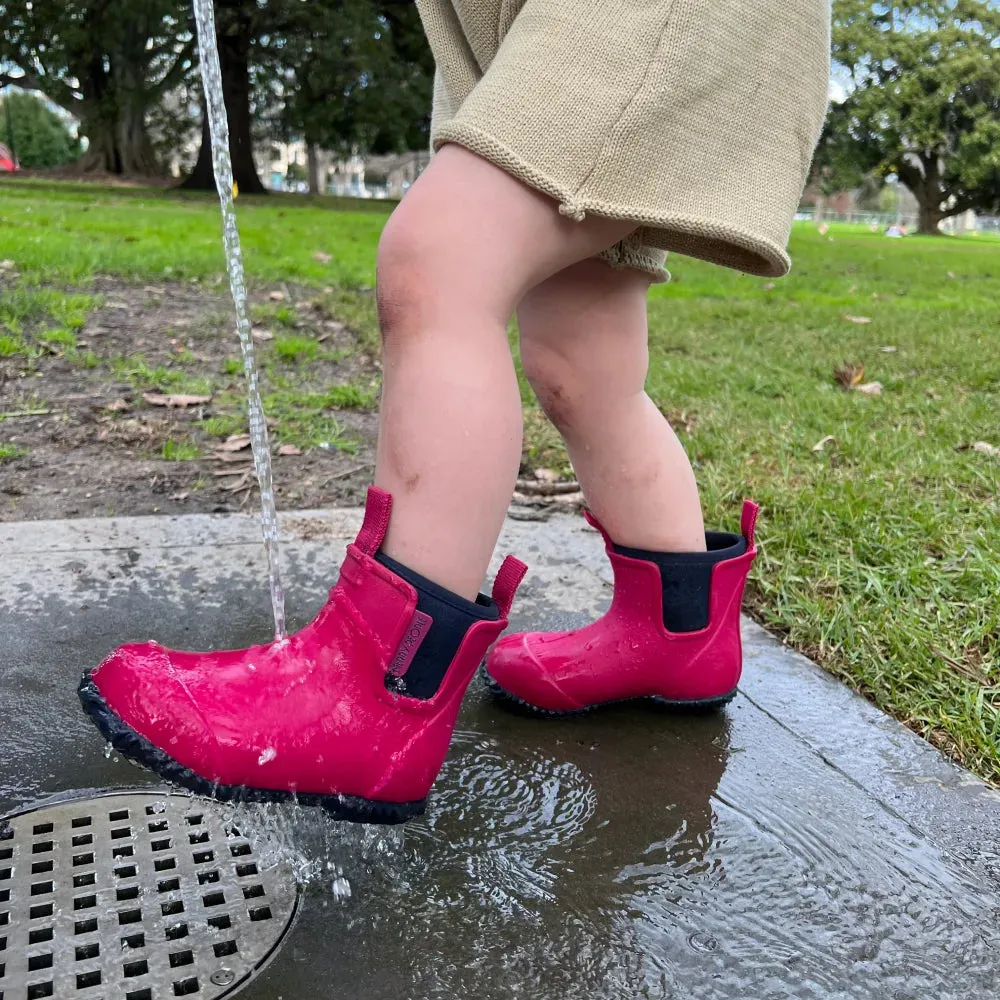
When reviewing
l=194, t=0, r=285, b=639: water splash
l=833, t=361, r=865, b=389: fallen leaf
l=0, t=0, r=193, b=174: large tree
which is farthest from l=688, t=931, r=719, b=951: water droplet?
l=0, t=0, r=193, b=174: large tree

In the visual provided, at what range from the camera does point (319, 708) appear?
1.14 m

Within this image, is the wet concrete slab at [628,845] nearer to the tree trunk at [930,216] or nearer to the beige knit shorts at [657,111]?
the beige knit shorts at [657,111]

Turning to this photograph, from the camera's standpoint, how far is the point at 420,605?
112cm

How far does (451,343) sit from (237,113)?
66.5 feet

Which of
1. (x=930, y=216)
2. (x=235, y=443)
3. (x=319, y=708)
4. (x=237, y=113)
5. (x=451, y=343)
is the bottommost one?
(x=235, y=443)

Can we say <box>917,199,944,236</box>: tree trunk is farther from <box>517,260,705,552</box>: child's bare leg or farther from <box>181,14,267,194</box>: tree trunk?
<box>517,260,705,552</box>: child's bare leg

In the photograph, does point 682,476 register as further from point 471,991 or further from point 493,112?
point 471,991

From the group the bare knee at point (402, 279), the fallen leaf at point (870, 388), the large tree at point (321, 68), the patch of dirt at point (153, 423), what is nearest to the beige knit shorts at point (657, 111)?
the bare knee at point (402, 279)

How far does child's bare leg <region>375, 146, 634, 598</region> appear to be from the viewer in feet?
3.65

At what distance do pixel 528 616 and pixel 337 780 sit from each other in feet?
2.71

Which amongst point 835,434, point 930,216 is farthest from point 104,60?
point 930,216

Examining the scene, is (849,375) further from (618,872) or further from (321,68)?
(321,68)

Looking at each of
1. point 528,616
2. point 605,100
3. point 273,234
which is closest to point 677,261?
point 273,234

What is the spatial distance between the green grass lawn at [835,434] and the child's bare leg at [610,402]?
0.51 meters
